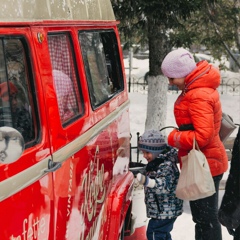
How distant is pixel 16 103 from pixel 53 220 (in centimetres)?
61

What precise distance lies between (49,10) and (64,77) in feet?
1.40

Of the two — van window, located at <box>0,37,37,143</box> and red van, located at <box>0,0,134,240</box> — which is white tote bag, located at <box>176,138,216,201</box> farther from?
van window, located at <box>0,37,37,143</box>

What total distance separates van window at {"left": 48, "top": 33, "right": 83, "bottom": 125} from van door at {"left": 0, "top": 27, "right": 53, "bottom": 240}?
1.04 ft

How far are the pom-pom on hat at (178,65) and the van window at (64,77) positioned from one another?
3.69ft

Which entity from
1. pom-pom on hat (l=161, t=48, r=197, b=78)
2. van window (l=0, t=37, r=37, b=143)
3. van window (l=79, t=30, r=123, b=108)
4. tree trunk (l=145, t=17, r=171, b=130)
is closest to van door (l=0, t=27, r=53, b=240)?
van window (l=0, t=37, r=37, b=143)

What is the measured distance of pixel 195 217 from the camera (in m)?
4.76

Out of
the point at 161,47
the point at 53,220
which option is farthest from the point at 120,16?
the point at 53,220

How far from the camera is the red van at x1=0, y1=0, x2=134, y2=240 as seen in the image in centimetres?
241

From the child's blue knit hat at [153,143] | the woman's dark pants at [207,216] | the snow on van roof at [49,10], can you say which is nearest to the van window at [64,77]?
the snow on van roof at [49,10]

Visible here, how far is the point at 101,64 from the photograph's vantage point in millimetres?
4508

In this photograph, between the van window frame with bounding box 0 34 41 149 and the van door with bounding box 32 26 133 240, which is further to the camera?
the van door with bounding box 32 26 133 240

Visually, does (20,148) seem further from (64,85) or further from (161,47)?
(161,47)

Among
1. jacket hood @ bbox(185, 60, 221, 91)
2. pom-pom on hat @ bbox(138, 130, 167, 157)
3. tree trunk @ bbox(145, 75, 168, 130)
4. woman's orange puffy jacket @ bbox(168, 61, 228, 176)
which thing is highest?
jacket hood @ bbox(185, 60, 221, 91)

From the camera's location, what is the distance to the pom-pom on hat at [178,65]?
4.38 meters
